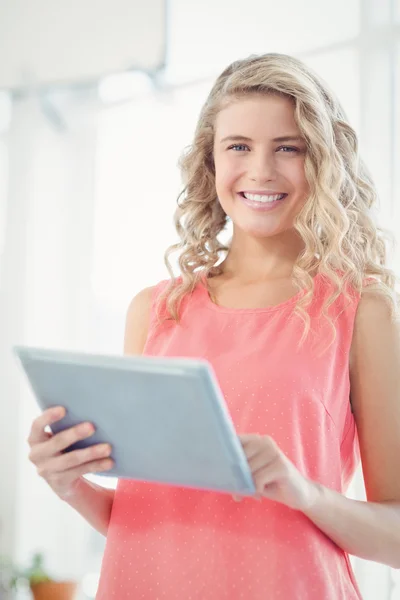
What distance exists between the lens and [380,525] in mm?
1220

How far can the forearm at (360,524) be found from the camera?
1189 mm

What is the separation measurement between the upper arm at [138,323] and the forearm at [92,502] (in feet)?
0.99

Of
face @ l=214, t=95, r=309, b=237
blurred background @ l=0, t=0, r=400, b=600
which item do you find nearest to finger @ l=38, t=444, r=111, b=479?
face @ l=214, t=95, r=309, b=237

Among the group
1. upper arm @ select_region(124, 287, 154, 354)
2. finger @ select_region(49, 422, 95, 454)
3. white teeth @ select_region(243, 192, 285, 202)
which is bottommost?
finger @ select_region(49, 422, 95, 454)

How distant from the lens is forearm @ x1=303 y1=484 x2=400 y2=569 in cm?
119

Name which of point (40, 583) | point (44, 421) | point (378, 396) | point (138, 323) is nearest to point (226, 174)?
point (138, 323)

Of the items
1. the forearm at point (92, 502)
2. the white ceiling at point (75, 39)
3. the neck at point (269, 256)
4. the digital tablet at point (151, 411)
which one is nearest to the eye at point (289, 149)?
the neck at point (269, 256)

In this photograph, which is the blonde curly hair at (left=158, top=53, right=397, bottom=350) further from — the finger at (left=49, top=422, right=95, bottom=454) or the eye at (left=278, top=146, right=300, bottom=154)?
the finger at (left=49, top=422, right=95, bottom=454)

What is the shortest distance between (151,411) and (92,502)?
0.44 meters

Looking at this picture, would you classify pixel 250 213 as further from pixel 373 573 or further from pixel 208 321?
pixel 373 573

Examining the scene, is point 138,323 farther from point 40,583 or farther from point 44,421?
point 40,583

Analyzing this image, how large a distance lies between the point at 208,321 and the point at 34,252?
1.70 m

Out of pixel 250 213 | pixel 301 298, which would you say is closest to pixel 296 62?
pixel 250 213

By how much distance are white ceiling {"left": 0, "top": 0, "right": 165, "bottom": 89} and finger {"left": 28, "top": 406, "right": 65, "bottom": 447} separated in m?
1.95
